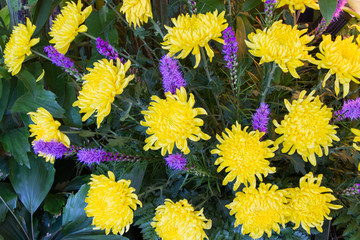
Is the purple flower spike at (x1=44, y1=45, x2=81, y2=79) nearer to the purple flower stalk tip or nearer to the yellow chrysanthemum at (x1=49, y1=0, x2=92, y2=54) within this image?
the yellow chrysanthemum at (x1=49, y1=0, x2=92, y2=54)

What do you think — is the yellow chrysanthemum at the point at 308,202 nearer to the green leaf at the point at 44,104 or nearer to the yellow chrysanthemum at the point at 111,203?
the yellow chrysanthemum at the point at 111,203

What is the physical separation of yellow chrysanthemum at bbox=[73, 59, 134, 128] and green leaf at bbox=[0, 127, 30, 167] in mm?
365

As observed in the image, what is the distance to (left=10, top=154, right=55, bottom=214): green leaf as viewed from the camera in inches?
29.5

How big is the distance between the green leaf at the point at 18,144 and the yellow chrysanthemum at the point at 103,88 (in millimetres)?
365

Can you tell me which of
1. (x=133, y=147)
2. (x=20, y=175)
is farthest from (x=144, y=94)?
(x=20, y=175)

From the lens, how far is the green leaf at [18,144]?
704 mm

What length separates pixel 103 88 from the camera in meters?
0.41

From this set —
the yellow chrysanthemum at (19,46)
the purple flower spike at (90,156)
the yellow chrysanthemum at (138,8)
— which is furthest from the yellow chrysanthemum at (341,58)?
the yellow chrysanthemum at (19,46)

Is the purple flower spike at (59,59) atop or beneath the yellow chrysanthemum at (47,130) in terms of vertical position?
atop

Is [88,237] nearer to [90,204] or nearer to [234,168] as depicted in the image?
[90,204]

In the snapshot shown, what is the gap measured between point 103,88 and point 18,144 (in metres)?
0.44

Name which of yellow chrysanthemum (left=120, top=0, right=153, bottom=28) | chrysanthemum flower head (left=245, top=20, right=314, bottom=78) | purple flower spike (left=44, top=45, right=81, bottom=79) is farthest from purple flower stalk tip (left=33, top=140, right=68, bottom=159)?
chrysanthemum flower head (left=245, top=20, right=314, bottom=78)

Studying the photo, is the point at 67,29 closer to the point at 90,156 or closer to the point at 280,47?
the point at 90,156

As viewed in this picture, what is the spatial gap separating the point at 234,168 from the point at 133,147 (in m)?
0.29
